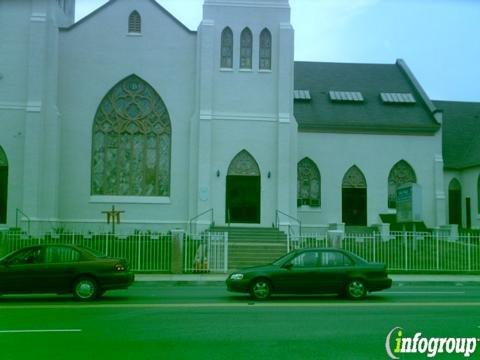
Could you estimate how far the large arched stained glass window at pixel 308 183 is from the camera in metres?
36.9

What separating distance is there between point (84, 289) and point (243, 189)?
17965mm

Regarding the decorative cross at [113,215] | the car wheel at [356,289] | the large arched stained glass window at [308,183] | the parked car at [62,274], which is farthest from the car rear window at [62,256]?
the large arched stained glass window at [308,183]

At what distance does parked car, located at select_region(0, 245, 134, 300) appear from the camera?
15.1m

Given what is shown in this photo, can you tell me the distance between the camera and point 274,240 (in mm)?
29297

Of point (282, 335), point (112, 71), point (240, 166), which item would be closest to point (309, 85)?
point (240, 166)

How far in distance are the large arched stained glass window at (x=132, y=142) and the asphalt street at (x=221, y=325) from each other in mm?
16390

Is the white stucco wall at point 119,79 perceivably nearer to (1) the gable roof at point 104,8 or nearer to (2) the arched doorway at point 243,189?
(1) the gable roof at point 104,8

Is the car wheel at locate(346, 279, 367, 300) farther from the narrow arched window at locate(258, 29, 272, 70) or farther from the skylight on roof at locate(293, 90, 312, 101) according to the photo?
the skylight on roof at locate(293, 90, 312, 101)

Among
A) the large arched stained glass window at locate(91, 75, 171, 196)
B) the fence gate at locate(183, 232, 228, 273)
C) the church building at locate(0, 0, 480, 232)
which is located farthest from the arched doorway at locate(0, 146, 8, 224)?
the fence gate at locate(183, 232, 228, 273)

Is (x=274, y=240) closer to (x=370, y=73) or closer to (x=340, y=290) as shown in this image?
(x=340, y=290)

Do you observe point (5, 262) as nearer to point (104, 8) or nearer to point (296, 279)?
point (296, 279)

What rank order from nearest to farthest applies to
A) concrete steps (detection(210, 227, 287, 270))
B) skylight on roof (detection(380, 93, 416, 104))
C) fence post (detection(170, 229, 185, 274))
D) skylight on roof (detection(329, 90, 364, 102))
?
fence post (detection(170, 229, 185, 274)) < concrete steps (detection(210, 227, 287, 270)) < skylight on roof (detection(329, 90, 364, 102)) < skylight on roof (detection(380, 93, 416, 104))

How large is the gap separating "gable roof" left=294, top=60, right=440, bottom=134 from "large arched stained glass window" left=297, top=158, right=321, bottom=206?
2.13 metres

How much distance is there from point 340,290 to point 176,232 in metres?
8.94
